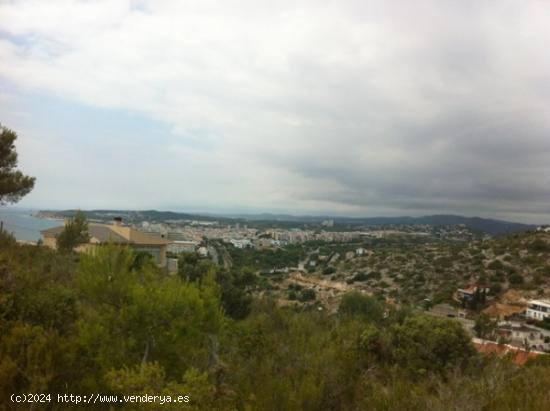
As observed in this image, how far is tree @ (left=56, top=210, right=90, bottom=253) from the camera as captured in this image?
87.0 feet

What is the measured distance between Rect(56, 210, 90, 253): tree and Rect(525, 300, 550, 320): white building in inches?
1290

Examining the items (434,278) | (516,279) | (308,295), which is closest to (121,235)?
(308,295)

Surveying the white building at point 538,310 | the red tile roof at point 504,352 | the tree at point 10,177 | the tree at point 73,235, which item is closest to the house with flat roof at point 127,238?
the tree at point 73,235

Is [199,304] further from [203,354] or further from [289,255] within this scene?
[289,255]

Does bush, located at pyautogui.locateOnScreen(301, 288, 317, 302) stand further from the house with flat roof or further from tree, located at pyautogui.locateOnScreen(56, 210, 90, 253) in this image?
tree, located at pyautogui.locateOnScreen(56, 210, 90, 253)

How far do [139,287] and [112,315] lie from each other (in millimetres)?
608

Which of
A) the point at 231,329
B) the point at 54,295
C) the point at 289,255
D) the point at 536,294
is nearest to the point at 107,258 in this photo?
the point at 54,295

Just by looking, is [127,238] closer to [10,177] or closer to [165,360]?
[10,177]

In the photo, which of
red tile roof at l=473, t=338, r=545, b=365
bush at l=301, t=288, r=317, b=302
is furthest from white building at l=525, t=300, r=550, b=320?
red tile roof at l=473, t=338, r=545, b=365

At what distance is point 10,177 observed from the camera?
18.7 metres

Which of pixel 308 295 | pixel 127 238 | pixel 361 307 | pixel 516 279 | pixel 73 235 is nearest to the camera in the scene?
pixel 361 307

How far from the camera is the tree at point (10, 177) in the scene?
60.1ft

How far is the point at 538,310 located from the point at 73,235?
112ft

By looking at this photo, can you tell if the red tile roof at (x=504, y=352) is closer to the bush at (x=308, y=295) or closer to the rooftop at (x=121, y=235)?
the rooftop at (x=121, y=235)
